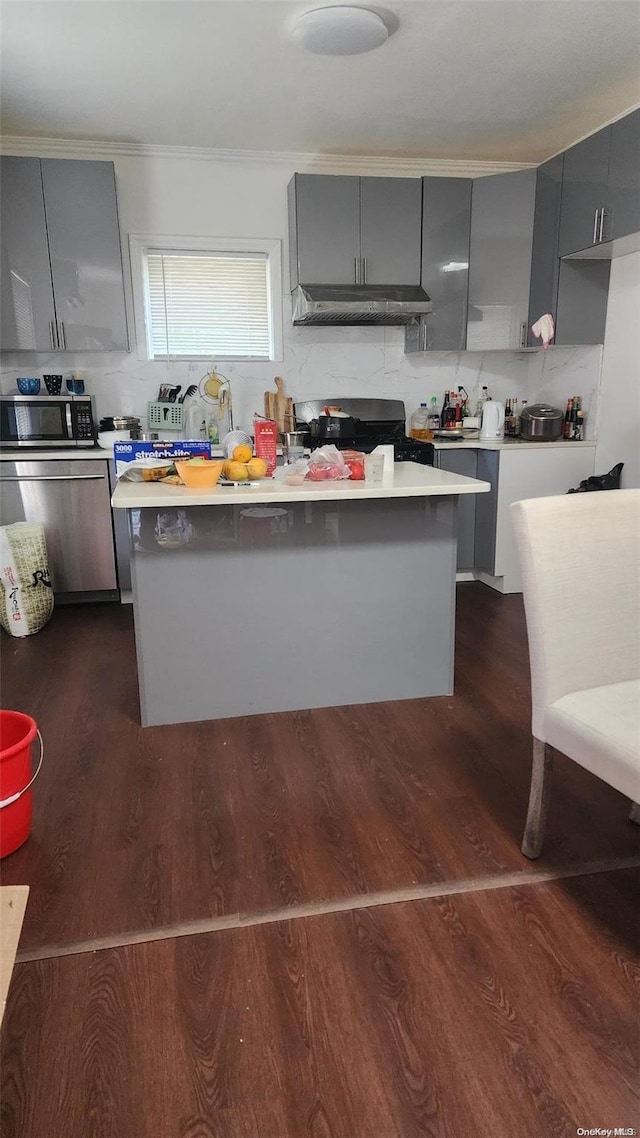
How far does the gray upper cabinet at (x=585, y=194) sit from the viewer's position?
346cm

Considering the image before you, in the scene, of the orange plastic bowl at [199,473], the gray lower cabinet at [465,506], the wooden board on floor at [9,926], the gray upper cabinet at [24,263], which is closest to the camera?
the wooden board on floor at [9,926]

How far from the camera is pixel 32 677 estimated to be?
3.01 m

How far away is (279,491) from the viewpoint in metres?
2.23

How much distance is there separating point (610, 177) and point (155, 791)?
11.5ft

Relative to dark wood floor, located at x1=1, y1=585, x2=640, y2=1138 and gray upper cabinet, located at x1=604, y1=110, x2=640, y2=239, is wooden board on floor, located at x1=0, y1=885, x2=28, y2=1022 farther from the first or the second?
gray upper cabinet, located at x1=604, y1=110, x2=640, y2=239

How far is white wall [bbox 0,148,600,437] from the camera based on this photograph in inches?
160

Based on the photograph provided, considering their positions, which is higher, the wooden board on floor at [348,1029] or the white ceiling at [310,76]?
the white ceiling at [310,76]

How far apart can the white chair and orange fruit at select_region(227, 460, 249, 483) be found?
1.06 m

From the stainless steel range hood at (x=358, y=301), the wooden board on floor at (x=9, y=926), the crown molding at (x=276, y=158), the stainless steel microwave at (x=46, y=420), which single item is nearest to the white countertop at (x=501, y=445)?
the stainless steel range hood at (x=358, y=301)

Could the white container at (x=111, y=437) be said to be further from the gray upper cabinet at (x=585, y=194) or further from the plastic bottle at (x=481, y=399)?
the gray upper cabinet at (x=585, y=194)

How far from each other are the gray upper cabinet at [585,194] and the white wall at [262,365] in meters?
0.67

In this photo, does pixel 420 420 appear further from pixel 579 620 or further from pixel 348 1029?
pixel 348 1029

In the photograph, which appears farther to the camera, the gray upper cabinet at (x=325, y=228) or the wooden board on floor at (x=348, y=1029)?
the gray upper cabinet at (x=325, y=228)
